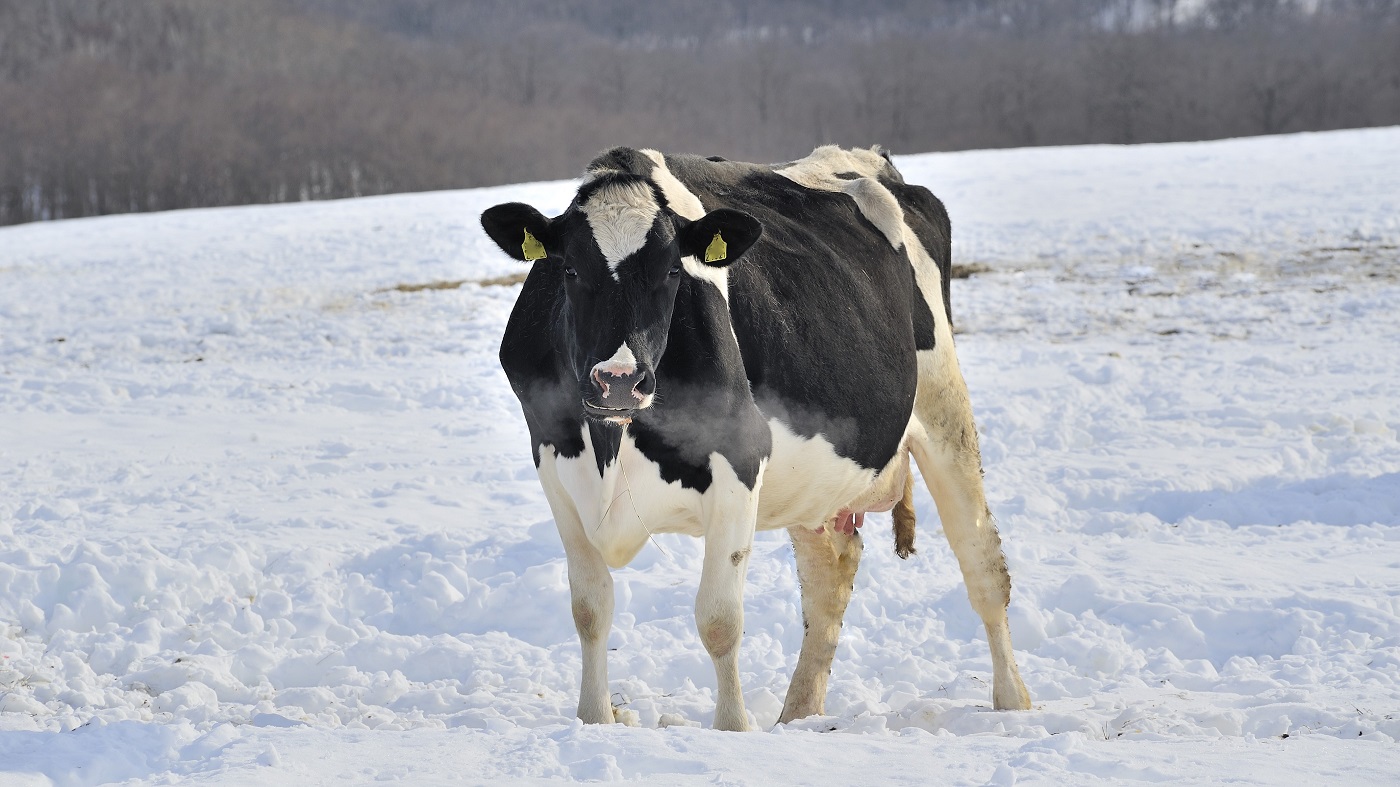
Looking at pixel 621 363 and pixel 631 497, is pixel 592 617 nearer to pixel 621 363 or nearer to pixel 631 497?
pixel 631 497

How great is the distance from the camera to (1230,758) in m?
3.81

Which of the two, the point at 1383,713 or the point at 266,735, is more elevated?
the point at 266,735

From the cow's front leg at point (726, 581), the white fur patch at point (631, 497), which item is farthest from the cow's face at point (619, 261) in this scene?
the cow's front leg at point (726, 581)

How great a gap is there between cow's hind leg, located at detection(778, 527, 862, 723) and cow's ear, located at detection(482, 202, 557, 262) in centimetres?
209

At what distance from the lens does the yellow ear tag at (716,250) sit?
4449 millimetres

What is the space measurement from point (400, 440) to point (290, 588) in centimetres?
373

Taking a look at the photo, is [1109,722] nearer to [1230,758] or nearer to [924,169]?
[1230,758]

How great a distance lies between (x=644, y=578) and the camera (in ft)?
22.6

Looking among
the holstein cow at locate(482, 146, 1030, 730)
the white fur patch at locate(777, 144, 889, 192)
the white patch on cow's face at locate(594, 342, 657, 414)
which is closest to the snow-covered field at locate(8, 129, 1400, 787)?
the holstein cow at locate(482, 146, 1030, 730)

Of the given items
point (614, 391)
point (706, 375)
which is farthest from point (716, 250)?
point (614, 391)

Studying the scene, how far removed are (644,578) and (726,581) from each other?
2455 millimetres

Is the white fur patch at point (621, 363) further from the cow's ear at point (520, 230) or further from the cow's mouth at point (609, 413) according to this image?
the cow's ear at point (520, 230)

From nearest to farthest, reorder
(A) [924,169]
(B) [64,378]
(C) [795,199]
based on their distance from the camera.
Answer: (C) [795,199] < (B) [64,378] < (A) [924,169]

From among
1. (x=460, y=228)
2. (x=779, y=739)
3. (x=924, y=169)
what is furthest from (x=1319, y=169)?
(x=779, y=739)
